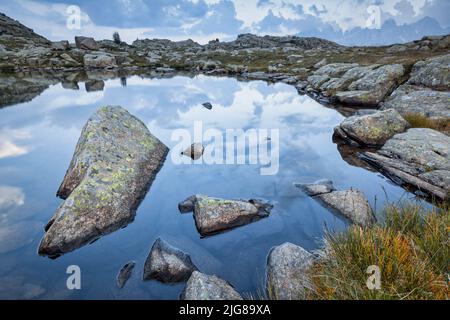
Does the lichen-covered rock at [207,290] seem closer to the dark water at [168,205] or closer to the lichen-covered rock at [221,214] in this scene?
the dark water at [168,205]

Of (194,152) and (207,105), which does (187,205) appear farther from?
(207,105)

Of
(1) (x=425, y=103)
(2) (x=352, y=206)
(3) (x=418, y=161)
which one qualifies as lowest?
(2) (x=352, y=206)

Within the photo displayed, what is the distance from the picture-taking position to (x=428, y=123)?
48.9 ft

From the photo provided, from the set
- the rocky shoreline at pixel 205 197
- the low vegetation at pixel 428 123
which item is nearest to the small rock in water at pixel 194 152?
the rocky shoreline at pixel 205 197

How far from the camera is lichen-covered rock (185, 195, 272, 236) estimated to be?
778 cm

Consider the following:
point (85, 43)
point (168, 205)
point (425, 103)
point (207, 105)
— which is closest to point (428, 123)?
point (425, 103)

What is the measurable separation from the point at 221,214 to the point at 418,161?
7.69m

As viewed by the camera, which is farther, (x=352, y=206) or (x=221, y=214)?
(x=352, y=206)

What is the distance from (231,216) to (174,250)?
1944mm

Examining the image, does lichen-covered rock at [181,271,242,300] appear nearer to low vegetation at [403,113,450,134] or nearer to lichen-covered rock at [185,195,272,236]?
lichen-covered rock at [185,195,272,236]

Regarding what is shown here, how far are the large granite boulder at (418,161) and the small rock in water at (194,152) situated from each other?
7.39 m

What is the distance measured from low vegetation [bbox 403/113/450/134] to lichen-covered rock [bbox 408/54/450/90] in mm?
8100

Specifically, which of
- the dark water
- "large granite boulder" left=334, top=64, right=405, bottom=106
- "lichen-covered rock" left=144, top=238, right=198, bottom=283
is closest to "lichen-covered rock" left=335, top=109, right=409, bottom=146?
the dark water
